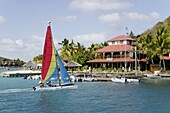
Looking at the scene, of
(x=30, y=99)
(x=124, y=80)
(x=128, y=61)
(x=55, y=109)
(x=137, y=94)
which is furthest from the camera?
(x=128, y=61)

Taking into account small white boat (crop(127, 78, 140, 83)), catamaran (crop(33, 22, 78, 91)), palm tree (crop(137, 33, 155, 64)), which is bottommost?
small white boat (crop(127, 78, 140, 83))

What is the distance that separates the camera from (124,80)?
6875 cm

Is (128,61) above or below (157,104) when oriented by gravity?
above

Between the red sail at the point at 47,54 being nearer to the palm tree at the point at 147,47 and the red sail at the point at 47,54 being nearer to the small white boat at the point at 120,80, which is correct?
the small white boat at the point at 120,80

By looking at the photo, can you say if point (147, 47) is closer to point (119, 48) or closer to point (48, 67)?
point (119, 48)

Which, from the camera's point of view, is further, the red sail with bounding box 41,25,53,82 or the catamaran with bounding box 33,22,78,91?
the catamaran with bounding box 33,22,78,91

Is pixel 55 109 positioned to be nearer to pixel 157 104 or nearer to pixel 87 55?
pixel 157 104

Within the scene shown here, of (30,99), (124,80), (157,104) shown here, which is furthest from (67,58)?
(157,104)

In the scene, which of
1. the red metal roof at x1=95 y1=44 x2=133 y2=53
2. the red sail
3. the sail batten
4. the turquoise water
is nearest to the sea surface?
the turquoise water

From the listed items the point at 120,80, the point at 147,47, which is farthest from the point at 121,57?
the point at 120,80

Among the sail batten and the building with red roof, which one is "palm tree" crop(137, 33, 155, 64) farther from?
the sail batten

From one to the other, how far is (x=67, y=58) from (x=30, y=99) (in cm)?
6280

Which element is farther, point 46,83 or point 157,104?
point 46,83

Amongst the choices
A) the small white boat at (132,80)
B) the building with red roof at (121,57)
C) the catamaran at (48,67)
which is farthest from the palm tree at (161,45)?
the catamaran at (48,67)
